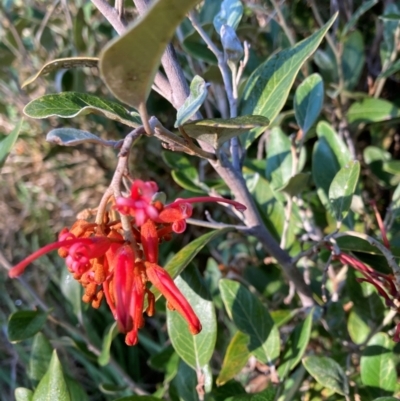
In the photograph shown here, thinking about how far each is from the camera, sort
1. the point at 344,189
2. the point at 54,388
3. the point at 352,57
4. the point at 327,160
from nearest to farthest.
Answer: the point at 54,388
the point at 344,189
the point at 327,160
the point at 352,57

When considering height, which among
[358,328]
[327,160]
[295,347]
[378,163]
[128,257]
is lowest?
[358,328]

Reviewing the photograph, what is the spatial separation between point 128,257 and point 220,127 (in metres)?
0.17

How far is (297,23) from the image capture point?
59.6 inches

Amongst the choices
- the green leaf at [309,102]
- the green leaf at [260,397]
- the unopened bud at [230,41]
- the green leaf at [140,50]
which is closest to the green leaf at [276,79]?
the unopened bud at [230,41]

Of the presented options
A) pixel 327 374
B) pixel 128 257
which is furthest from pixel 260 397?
pixel 128 257

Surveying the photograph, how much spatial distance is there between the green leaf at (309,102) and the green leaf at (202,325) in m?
0.33

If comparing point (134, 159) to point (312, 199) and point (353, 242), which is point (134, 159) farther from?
point (353, 242)

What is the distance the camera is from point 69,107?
0.58 meters

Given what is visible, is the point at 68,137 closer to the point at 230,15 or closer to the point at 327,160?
the point at 230,15

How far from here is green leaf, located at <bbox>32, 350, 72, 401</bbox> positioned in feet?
2.13

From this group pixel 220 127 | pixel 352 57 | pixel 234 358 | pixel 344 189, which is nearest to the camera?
pixel 220 127

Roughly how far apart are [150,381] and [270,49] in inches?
48.3

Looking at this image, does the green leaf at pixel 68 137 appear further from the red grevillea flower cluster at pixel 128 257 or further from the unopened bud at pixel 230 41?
the unopened bud at pixel 230 41

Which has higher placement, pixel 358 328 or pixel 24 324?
pixel 24 324
